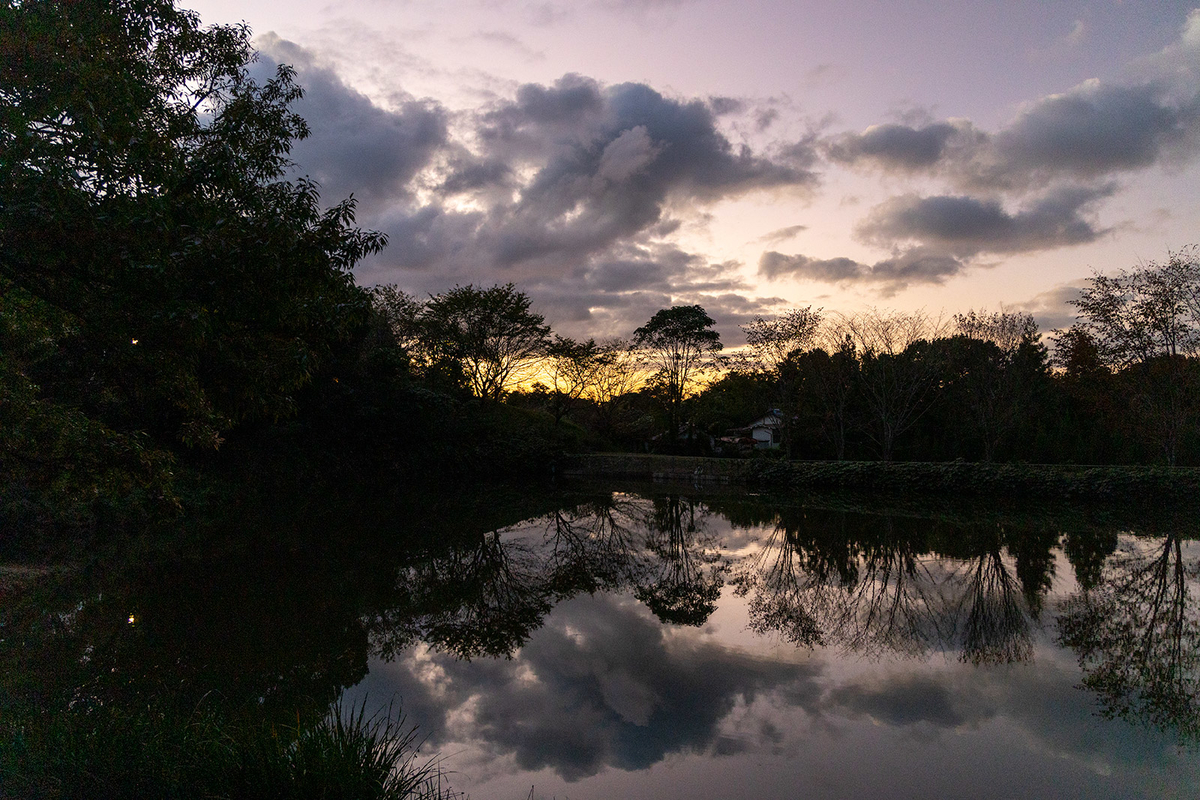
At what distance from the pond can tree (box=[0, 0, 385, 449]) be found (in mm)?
2573

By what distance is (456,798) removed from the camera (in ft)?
12.9

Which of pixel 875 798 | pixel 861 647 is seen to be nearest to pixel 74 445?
pixel 875 798

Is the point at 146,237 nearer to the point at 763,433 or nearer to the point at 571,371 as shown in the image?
the point at 571,371

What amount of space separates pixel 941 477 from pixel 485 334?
67.9 feet

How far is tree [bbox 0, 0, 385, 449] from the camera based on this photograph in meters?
3.78

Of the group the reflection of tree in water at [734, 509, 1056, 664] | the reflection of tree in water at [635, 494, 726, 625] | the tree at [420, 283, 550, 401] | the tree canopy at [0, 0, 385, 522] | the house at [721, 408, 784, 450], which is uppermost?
the tree at [420, 283, 550, 401]

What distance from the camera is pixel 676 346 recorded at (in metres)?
33.0

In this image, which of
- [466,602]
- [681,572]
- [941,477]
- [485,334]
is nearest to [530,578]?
→ [466,602]

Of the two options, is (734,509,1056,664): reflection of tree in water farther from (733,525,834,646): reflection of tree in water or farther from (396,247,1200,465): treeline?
(396,247,1200,465): treeline

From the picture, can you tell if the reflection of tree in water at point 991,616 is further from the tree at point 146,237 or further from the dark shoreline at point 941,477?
the dark shoreline at point 941,477

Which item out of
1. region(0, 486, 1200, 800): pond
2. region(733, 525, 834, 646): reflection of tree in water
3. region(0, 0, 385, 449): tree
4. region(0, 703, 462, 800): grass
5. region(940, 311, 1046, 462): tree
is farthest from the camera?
region(940, 311, 1046, 462): tree

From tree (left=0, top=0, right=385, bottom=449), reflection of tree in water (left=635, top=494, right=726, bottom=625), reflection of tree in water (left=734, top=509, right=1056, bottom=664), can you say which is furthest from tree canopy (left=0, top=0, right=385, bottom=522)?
reflection of tree in water (left=734, top=509, right=1056, bottom=664)

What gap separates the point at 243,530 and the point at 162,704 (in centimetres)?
1080

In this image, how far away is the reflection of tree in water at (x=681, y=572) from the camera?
8.59 m
